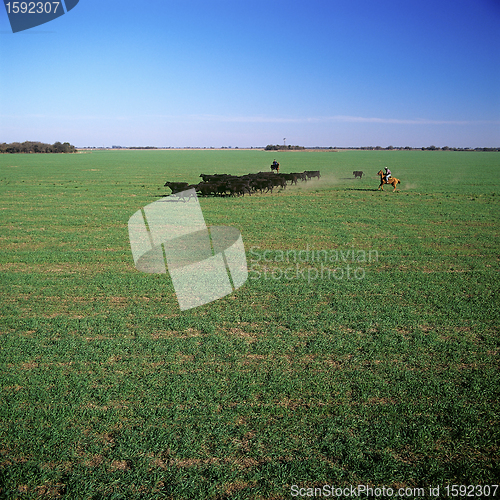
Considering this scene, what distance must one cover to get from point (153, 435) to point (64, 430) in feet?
3.13

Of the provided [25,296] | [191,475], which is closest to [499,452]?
[191,475]

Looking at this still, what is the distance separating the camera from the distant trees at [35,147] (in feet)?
417

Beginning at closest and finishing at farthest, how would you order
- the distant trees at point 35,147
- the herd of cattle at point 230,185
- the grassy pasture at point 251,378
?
1. the grassy pasture at point 251,378
2. the herd of cattle at point 230,185
3. the distant trees at point 35,147

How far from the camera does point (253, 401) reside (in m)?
4.66

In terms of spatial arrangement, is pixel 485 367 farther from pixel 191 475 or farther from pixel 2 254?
pixel 2 254

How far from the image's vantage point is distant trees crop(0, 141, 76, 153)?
417 ft
